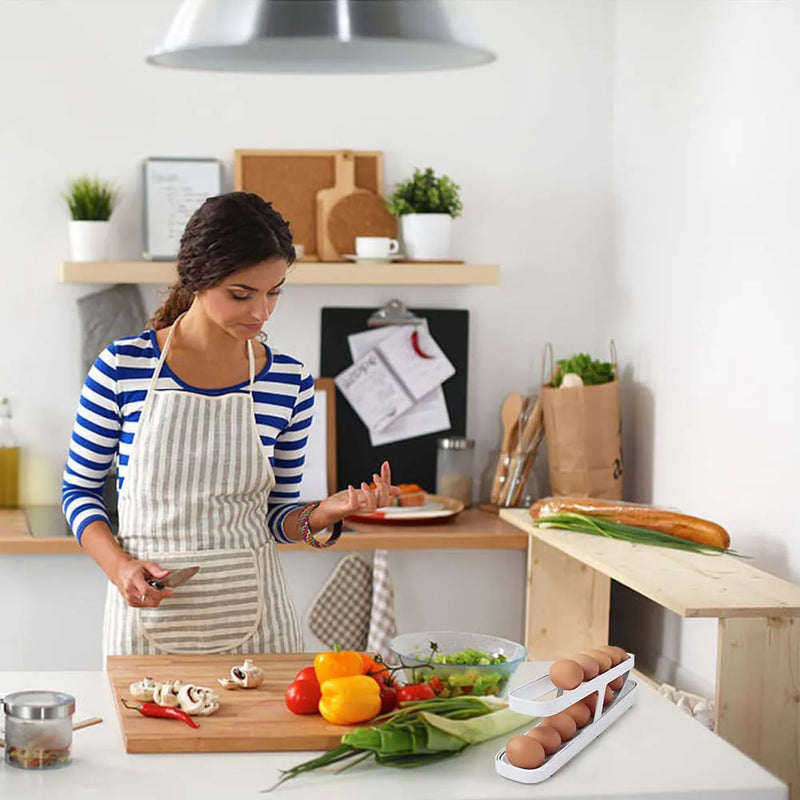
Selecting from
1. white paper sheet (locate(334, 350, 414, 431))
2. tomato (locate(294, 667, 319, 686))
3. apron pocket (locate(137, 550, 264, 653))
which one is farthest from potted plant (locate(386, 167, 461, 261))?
tomato (locate(294, 667, 319, 686))

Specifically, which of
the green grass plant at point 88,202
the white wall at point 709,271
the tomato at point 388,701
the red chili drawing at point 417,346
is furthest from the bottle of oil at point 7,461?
the tomato at point 388,701

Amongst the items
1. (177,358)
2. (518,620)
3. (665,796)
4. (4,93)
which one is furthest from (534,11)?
(665,796)

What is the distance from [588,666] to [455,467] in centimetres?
199

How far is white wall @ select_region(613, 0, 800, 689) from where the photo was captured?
2.65m

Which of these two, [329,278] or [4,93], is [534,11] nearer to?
[329,278]

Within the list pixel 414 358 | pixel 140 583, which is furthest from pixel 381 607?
pixel 140 583

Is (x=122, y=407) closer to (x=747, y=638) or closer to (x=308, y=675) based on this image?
(x=308, y=675)

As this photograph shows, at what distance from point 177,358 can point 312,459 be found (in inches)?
59.9

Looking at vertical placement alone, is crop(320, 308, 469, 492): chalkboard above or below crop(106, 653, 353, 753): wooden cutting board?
above

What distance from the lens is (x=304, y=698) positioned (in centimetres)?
173

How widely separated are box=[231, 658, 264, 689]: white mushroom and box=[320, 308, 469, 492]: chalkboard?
1.90 m

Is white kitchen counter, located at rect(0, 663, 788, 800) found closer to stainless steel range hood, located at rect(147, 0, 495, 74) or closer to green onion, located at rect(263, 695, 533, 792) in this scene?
green onion, located at rect(263, 695, 533, 792)

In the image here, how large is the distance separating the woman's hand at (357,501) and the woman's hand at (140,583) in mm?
290

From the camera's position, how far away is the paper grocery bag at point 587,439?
3.39 m
